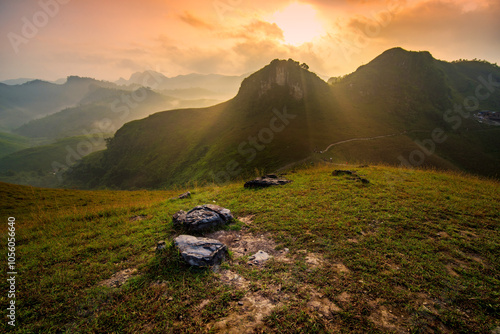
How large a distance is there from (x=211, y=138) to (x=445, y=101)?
12471cm

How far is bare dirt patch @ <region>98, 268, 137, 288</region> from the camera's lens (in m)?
6.69

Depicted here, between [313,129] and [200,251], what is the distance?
63776 millimetres

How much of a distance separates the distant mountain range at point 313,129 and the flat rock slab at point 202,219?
2948cm

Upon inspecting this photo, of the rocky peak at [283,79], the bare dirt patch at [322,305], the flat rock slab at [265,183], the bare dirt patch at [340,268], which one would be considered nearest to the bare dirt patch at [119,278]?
the bare dirt patch at [322,305]

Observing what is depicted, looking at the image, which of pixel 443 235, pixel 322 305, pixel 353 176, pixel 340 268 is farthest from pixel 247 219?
pixel 353 176

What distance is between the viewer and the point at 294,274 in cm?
673

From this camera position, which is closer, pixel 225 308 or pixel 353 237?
pixel 225 308

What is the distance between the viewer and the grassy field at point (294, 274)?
5.19 m

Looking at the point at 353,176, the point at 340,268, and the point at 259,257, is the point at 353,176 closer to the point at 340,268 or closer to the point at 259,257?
the point at 340,268

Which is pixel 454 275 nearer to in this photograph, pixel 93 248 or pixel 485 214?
pixel 485 214

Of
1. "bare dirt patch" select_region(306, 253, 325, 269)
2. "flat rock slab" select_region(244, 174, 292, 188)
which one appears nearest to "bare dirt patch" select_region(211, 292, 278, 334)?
"bare dirt patch" select_region(306, 253, 325, 269)

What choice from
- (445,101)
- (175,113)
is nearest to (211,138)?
(175,113)

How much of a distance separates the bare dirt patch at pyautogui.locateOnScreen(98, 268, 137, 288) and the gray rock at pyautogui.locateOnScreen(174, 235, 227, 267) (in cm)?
178

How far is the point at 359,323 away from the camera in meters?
5.00
